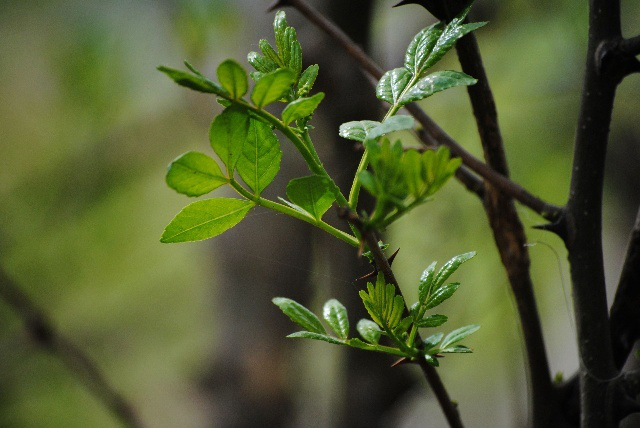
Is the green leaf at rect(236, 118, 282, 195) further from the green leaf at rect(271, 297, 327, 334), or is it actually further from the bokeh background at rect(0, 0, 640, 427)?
the bokeh background at rect(0, 0, 640, 427)

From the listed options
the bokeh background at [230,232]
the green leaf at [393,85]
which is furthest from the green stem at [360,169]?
the bokeh background at [230,232]

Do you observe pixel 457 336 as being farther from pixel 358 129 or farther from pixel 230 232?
pixel 230 232

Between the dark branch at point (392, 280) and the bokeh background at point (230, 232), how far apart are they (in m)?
0.47

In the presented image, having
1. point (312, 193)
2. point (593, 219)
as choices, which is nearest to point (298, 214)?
point (312, 193)

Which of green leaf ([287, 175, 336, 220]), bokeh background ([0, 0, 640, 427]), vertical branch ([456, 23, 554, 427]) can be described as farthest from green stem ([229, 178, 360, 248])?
bokeh background ([0, 0, 640, 427])

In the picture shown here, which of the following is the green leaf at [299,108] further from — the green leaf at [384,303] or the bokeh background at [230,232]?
the bokeh background at [230,232]

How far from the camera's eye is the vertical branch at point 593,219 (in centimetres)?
25

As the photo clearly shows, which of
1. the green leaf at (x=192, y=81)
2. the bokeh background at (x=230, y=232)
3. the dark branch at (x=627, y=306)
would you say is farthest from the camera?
the bokeh background at (x=230, y=232)

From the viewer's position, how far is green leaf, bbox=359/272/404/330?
23 centimetres

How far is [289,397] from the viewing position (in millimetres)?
1127

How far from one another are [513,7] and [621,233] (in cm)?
45

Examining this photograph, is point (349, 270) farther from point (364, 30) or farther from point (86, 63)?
point (86, 63)

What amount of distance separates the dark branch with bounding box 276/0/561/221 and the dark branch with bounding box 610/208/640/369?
0.05 m

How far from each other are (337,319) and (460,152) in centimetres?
9
